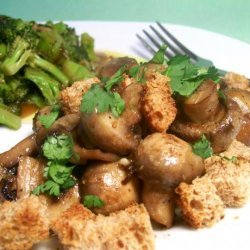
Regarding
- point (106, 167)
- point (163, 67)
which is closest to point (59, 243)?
point (106, 167)

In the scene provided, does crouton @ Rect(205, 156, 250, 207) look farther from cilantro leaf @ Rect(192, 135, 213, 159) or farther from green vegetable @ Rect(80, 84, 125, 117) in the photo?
green vegetable @ Rect(80, 84, 125, 117)

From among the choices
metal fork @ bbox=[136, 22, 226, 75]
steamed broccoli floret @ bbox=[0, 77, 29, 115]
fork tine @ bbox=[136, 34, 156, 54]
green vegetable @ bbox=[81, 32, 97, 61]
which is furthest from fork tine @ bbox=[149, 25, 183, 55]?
steamed broccoli floret @ bbox=[0, 77, 29, 115]

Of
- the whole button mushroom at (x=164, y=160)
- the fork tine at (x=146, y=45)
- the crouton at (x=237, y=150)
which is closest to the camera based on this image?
the whole button mushroom at (x=164, y=160)

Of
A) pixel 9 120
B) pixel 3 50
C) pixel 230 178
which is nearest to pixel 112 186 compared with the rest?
pixel 230 178

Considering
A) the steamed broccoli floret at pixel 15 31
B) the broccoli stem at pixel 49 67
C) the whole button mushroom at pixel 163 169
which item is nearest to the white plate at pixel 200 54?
the whole button mushroom at pixel 163 169

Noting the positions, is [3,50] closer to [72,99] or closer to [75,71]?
[75,71]

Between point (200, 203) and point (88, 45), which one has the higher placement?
point (200, 203)

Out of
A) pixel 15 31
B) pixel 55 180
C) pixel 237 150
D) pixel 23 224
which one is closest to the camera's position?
pixel 23 224

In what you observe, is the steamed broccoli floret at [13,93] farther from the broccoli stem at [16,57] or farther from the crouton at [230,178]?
the crouton at [230,178]
